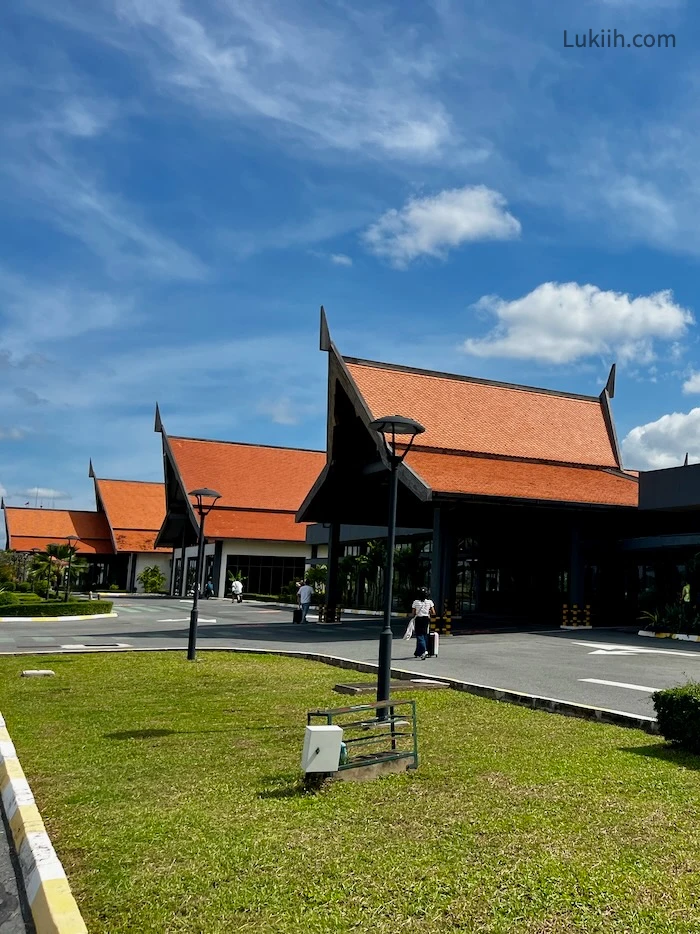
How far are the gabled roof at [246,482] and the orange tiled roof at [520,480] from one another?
77.3ft

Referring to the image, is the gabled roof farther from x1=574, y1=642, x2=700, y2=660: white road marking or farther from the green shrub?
the green shrub

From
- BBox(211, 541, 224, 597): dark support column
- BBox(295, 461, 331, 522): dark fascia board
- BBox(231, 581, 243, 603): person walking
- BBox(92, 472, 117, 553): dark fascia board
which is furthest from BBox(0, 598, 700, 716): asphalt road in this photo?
BBox(92, 472, 117, 553): dark fascia board

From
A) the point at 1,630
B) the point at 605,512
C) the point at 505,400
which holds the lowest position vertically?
the point at 1,630

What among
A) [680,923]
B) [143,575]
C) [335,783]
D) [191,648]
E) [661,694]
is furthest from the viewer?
[143,575]

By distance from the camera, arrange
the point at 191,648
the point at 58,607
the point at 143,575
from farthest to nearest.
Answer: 1. the point at 143,575
2. the point at 58,607
3. the point at 191,648

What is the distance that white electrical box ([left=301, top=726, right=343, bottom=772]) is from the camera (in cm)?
646

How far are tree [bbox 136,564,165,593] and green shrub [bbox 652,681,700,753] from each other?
5092 centimetres

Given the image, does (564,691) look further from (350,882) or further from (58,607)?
(58,607)

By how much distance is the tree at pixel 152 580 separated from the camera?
56375 mm

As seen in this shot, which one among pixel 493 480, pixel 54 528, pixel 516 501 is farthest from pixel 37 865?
pixel 54 528

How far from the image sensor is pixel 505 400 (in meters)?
31.5

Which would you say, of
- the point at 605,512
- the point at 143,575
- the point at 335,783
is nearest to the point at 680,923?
the point at 335,783

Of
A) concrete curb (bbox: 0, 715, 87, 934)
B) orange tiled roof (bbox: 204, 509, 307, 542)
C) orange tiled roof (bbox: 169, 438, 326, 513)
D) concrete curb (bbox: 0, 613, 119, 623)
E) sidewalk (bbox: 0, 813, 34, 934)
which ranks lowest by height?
concrete curb (bbox: 0, 613, 119, 623)

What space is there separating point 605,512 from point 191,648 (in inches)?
564
